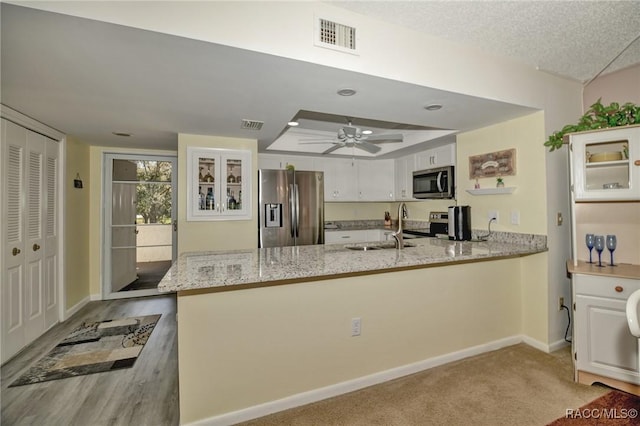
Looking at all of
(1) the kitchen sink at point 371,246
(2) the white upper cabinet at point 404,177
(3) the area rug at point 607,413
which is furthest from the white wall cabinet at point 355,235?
(3) the area rug at point 607,413

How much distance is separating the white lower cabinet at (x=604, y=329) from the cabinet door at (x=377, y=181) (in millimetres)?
3310

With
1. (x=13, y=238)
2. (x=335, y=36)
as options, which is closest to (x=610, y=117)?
(x=335, y=36)

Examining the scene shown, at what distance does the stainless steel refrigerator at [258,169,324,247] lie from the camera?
4062mm

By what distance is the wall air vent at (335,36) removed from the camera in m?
1.80

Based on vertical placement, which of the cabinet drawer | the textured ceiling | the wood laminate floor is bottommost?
the wood laminate floor

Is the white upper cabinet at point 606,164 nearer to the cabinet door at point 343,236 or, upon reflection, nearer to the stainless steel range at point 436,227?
the stainless steel range at point 436,227

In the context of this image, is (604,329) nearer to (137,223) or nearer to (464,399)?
(464,399)

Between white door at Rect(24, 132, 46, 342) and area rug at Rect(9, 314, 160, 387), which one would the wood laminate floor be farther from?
white door at Rect(24, 132, 46, 342)

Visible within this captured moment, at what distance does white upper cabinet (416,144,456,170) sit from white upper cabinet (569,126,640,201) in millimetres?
1611

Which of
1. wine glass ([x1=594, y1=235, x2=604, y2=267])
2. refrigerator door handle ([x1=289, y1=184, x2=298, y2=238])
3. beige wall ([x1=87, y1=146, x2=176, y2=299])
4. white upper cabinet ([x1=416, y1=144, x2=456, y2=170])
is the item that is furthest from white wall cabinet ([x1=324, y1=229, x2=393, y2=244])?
Answer: beige wall ([x1=87, y1=146, x2=176, y2=299])

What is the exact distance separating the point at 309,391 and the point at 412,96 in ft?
7.50

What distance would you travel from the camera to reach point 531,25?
6.72 feet

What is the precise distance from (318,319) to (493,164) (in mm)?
2492

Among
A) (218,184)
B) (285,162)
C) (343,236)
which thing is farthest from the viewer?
(343,236)
